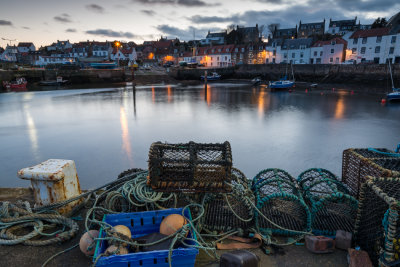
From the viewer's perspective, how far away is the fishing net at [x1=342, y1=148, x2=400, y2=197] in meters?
3.30

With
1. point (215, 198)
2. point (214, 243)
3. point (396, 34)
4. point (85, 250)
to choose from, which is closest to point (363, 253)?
point (214, 243)

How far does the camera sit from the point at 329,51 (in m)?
46.3

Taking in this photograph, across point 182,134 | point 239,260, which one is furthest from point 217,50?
point 239,260

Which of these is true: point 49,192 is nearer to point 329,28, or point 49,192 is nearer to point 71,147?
point 71,147

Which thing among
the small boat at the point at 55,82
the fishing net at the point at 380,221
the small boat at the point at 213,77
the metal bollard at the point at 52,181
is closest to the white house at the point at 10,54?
the small boat at the point at 55,82

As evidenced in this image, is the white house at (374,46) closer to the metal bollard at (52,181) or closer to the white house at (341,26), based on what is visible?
the white house at (341,26)

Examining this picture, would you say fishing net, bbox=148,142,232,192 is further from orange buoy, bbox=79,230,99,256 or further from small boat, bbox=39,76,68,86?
small boat, bbox=39,76,68,86

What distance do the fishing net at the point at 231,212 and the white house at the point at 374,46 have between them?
46.1 metres

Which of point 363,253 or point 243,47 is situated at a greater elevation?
point 243,47

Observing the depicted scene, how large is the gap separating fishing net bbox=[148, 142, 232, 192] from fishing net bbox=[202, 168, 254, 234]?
0.24 metres

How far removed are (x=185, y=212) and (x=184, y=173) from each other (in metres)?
0.55

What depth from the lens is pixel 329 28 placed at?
3120 inches

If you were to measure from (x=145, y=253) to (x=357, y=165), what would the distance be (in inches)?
118

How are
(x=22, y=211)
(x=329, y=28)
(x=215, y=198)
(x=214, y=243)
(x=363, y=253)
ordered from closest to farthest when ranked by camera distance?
(x=363, y=253)
(x=214, y=243)
(x=22, y=211)
(x=215, y=198)
(x=329, y=28)
